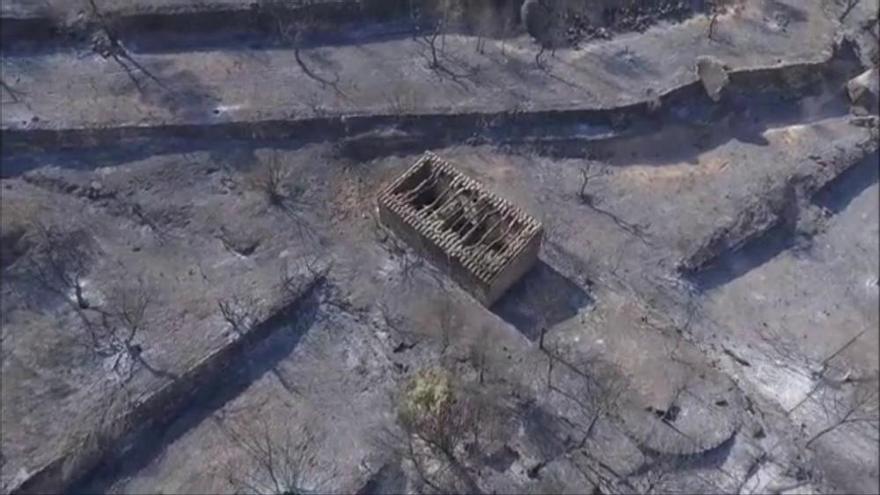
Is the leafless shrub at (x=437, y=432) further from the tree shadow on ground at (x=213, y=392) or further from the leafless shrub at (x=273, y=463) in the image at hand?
the tree shadow on ground at (x=213, y=392)

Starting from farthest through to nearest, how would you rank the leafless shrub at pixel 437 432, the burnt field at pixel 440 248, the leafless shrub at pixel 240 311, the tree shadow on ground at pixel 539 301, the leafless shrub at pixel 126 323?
the tree shadow on ground at pixel 539 301 → the leafless shrub at pixel 240 311 → the leafless shrub at pixel 126 323 → the burnt field at pixel 440 248 → the leafless shrub at pixel 437 432

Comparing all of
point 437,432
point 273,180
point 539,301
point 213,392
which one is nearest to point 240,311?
point 213,392

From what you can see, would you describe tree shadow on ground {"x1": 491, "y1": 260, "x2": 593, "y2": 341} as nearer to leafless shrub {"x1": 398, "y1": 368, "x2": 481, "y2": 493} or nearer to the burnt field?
the burnt field

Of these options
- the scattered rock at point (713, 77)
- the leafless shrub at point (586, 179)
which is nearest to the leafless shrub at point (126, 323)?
the leafless shrub at point (586, 179)

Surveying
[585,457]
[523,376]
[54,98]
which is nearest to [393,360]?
[523,376]

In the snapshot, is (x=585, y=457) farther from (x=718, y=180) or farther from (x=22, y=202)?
(x=22, y=202)

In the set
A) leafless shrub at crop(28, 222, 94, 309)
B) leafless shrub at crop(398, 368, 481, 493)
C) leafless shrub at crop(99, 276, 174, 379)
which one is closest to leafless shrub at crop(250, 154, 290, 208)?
leafless shrub at crop(99, 276, 174, 379)
